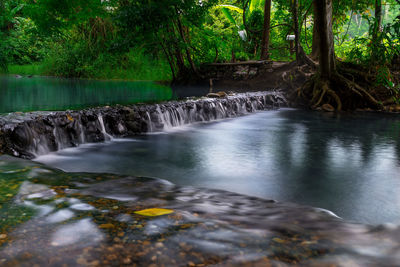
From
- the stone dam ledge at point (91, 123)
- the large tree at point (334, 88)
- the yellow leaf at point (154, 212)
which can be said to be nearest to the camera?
the yellow leaf at point (154, 212)

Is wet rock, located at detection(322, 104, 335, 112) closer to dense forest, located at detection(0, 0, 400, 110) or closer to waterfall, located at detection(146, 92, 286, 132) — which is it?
dense forest, located at detection(0, 0, 400, 110)

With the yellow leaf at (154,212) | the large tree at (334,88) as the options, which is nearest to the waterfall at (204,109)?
the large tree at (334,88)

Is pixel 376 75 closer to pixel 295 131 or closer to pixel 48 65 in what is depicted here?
pixel 295 131

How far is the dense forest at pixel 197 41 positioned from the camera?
30.0 ft

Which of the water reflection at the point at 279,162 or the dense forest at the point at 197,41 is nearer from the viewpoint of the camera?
the water reflection at the point at 279,162

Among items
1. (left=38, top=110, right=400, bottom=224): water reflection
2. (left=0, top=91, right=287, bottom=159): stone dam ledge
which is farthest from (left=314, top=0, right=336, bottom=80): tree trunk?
(left=0, top=91, right=287, bottom=159): stone dam ledge

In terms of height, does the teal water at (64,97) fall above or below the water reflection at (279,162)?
above

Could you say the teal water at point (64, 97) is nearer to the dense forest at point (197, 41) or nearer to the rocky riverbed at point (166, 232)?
the dense forest at point (197, 41)

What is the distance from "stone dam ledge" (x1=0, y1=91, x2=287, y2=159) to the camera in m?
4.12

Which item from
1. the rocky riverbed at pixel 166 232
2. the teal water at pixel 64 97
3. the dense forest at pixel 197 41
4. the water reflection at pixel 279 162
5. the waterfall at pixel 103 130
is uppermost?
the dense forest at pixel 197 41

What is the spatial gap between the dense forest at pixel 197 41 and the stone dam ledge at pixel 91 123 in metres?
3.43

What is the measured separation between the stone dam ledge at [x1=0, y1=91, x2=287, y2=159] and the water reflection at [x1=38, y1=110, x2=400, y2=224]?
10.4 inches

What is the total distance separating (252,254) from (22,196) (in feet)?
4.98

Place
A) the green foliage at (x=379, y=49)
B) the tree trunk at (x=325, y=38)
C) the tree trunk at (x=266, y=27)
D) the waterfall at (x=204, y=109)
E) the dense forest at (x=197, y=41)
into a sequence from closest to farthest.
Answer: the waterfall at (x=204, y=109) → the tree trunk at (x=325, y=38) → the green foliage at (x=379, y=49) → the dense forest at (x=197, y=41) → the tree trunk at (x=266, y=27)
